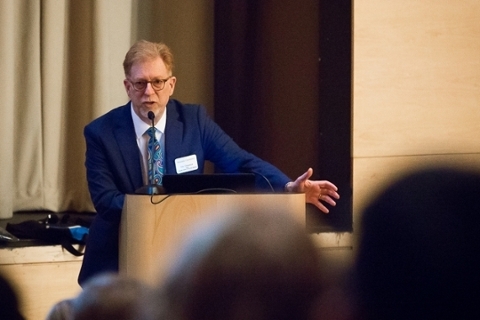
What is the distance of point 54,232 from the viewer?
297 cm

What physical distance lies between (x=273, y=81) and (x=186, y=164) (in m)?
1.34

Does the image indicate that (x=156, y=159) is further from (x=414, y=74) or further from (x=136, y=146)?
(x=414, y=74)

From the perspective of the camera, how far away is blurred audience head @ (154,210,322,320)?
0.46 metres

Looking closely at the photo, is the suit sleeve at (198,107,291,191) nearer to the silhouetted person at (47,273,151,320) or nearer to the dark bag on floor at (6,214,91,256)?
the dark bag on floor at (6,214,91,256)

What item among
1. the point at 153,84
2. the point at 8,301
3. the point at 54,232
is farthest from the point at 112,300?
the point at 54,232

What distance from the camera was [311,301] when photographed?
491 millimetres

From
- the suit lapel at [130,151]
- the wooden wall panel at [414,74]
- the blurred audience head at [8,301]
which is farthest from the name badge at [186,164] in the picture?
the blurred audience head at [8,301]

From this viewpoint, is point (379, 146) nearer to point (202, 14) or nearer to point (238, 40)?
point (238, 40)

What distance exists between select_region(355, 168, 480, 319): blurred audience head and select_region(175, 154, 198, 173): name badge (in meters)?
1.85

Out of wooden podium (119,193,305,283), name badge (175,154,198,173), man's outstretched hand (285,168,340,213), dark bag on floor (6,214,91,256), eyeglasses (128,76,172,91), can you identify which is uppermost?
eyeglasses (128,76,172,91)

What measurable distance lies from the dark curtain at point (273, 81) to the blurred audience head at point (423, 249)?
2871 millimetres

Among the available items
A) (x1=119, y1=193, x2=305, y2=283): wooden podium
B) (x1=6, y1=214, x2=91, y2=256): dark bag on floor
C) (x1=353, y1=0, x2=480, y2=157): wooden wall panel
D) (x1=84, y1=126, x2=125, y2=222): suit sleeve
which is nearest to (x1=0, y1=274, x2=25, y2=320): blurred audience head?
(x1=119, y1=193, x2=305, y2=283): wooden podium

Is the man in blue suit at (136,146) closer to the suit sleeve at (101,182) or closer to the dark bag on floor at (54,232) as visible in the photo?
the suit sleeve at (101,182)

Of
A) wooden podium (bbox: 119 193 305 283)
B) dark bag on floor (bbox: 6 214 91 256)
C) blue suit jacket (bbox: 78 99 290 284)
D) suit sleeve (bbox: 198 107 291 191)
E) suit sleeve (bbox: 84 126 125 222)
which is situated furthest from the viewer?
dark bag on floor (bbox: 6 214 91 256)
